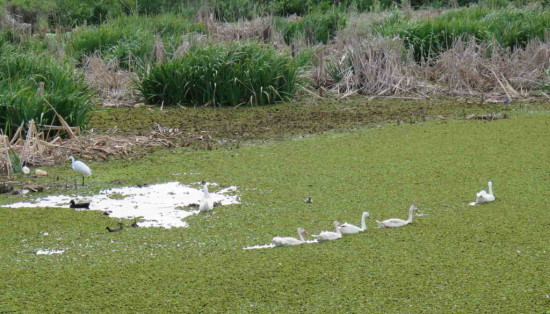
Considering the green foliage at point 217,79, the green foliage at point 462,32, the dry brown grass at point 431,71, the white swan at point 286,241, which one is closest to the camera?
the white swan at point 286,241

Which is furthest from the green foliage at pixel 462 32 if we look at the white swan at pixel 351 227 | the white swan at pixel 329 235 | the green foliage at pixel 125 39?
the white swan at pixel 329 235

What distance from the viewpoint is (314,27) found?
53.5 ft

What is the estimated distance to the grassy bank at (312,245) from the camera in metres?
4.16

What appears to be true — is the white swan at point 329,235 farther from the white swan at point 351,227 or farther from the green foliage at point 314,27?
the green foliage at point 314,27

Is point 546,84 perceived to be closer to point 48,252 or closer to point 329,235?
point 329,235

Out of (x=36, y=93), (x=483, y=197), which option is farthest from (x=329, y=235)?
(x=36, y=93)

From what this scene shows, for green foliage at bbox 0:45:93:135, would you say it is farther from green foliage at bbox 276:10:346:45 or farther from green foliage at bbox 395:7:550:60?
green foliage at bbox 276:10:346:45

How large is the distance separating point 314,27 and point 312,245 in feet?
38.5

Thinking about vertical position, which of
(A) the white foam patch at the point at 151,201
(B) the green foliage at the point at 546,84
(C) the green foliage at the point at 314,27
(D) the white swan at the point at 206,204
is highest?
(D) the white swan at the point at 206,204

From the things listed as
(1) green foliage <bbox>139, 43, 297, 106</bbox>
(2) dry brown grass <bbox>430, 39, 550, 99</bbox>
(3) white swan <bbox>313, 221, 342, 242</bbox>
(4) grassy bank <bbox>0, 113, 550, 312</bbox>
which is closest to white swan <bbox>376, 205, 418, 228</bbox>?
(4) grassy bank <bbox>0, 113, 550, 312</bbox>

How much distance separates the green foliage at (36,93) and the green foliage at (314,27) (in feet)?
22.0

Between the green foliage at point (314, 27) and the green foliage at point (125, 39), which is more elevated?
the green foliage at point (125, 39)

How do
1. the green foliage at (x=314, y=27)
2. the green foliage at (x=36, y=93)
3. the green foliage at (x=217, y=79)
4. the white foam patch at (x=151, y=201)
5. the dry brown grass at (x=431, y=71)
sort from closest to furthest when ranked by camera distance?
the white foam patch at (x=151, y=201)
the green foliage at (x=36, y=93)
the green foliage at (x=217, y=79)
the dry brown grass at (x=431, y=71)
the green foliage at (x=314, y=27)

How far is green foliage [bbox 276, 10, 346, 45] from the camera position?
52.4 ft
